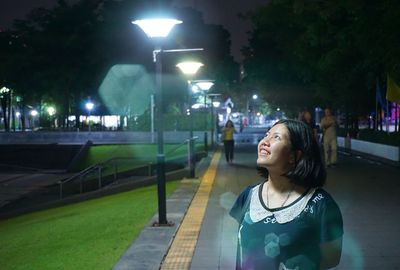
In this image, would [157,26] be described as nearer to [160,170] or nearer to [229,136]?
[160,170]

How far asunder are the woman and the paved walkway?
408 cm

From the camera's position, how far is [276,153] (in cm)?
295

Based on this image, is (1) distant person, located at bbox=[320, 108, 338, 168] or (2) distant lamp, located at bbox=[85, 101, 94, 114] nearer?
(1) distant person, located at bbox=[320, 108, 338, 168]

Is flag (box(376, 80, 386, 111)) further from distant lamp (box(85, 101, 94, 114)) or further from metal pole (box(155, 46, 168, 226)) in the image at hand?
distant lamp (box(85, 101, 94, 114))

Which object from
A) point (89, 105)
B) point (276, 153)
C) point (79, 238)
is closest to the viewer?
point (276, 153)

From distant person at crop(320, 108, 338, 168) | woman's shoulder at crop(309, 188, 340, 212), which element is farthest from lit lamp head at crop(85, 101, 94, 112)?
woman's shoulder at crop(309, 188, 340, 212)

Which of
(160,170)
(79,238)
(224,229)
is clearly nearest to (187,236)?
(224,229)

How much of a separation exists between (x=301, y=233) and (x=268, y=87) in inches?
1930

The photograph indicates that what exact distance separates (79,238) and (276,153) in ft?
23.6

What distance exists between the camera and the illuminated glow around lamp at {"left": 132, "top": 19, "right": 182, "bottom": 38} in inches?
381

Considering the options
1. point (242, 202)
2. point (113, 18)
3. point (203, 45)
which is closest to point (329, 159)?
point (242, 202)

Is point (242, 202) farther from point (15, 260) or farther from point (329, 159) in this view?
point (329, 159)

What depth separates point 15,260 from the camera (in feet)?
28.3

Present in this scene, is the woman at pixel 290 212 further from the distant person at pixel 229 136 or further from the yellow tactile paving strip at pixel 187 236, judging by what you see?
the distant person at pixel 229 136
